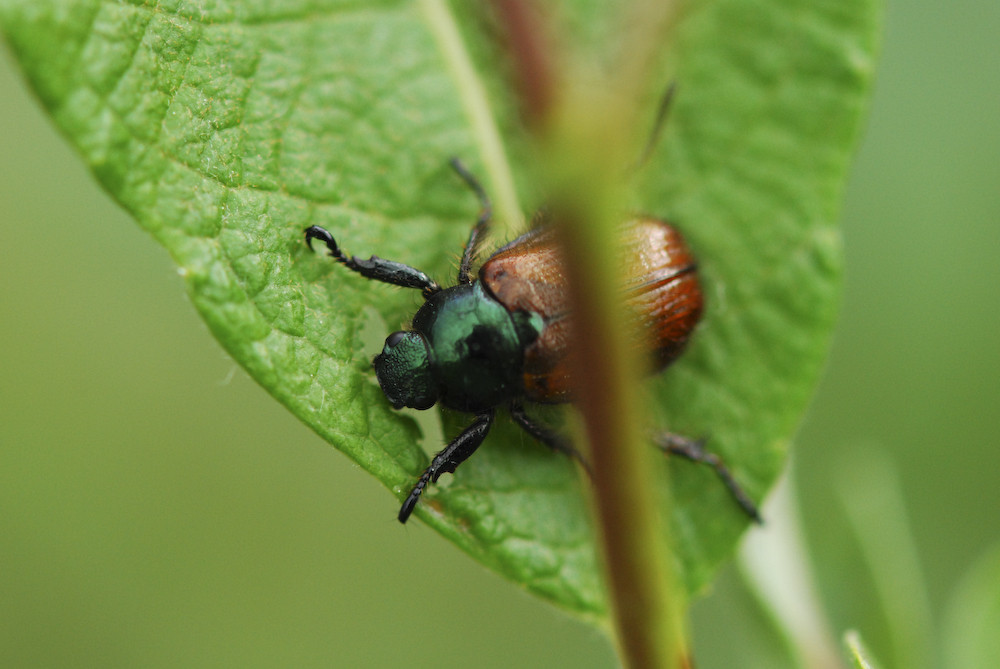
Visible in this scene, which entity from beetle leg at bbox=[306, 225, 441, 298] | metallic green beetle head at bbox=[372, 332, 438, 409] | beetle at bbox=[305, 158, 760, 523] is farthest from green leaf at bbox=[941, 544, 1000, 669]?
beetle leg at bbox=[306, 225, 441, 298]

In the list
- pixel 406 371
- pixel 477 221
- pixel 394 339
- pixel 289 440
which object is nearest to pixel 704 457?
pixel 477 221

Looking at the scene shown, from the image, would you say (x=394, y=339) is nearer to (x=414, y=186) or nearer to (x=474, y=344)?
(x=474, y=344)

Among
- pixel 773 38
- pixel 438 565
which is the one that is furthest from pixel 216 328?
pixel 438 565

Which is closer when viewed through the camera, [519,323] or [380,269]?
[380,269]

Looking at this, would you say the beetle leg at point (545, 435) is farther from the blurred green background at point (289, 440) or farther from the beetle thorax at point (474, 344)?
the blurred green background at point (289, 440)

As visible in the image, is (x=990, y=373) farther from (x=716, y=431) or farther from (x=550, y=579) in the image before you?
(x=550, y=579)

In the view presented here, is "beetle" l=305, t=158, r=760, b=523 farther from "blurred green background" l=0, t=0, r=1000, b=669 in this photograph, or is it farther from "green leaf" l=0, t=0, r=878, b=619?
"blurred green background" l=0, t=0, r=1000, b=669
